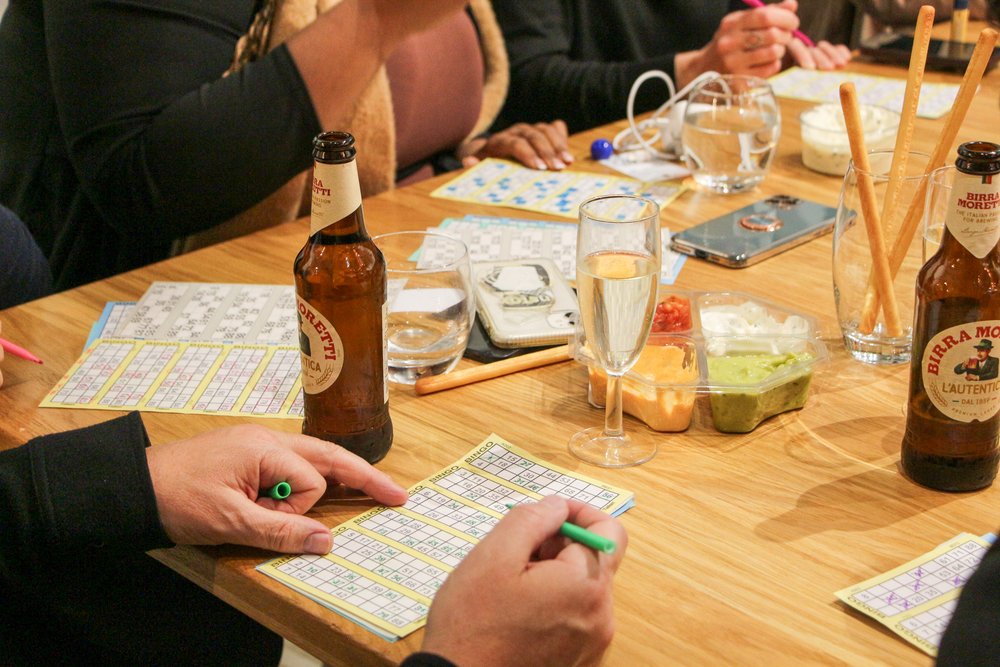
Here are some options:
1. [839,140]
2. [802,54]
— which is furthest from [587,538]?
[802,54]

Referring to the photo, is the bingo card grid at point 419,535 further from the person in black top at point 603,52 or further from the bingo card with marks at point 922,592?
the person in black top at point 603,52

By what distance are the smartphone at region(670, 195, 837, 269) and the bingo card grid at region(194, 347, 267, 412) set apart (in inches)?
21.2

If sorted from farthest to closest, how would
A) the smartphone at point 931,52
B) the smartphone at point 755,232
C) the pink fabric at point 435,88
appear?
the smartphone at point 931,52 → the pink fabric at point 435,88 → the smartphone at point 755,232

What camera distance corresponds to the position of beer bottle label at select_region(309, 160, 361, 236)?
79 cm

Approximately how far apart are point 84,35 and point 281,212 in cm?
37

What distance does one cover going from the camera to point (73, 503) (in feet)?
2.59

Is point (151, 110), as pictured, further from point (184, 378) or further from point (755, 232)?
point (755, 232)

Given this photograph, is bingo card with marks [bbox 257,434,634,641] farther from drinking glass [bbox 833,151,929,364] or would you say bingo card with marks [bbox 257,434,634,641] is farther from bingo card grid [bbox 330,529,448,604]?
drinking glass [bbox 833,151,929,364]

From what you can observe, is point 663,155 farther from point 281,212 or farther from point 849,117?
point 849,117

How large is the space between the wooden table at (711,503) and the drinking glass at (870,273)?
2 centimetres

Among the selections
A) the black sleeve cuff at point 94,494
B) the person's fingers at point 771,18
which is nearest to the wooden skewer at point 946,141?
the black sleeve cuff at point 94,494

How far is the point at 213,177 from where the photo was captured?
1.49m

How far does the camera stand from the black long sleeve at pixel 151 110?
1.43m

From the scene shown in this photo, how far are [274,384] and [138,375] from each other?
0.14 metres
